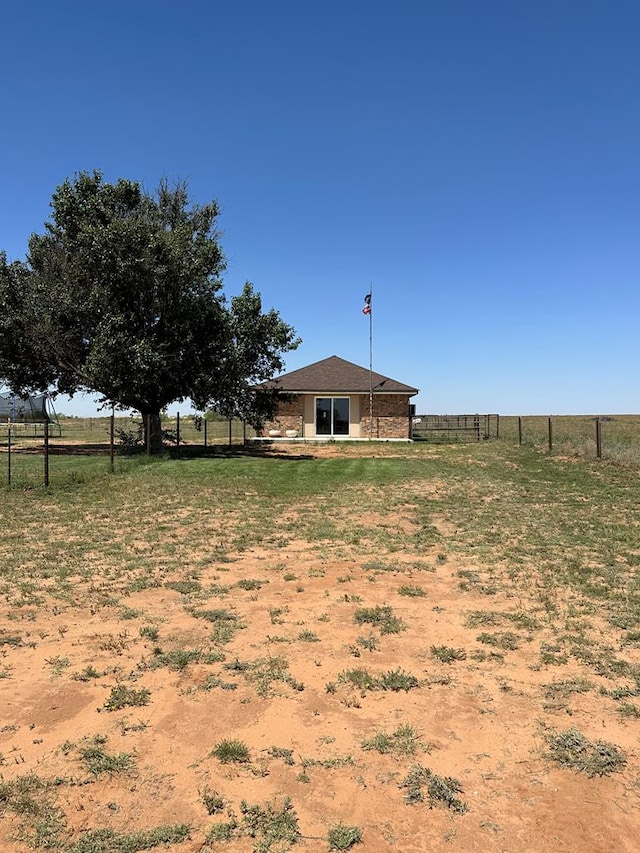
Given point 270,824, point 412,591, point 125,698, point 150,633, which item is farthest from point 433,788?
point 412,591

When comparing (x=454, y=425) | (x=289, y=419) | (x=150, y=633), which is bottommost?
(x=150, y=633)

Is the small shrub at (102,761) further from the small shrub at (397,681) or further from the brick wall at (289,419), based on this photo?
the brick wall at (289,419)

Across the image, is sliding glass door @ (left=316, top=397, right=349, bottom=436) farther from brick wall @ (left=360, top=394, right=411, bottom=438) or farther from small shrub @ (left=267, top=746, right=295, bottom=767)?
small shrub @ (left=267, top=746, right=295, bottom=767)

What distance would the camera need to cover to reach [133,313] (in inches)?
721

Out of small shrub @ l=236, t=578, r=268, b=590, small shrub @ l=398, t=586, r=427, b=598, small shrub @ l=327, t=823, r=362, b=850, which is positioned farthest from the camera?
small shrub @ l=236, t=578, r=268, b=590

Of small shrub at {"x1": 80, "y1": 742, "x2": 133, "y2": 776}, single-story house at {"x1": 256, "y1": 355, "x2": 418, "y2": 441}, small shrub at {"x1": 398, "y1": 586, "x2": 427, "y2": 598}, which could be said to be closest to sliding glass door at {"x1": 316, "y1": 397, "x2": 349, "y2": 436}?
single-story house at {"x1": 256, "y1": 355, "x2": 418, "y2": 441}

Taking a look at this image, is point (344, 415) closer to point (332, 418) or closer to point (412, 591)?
point (332, 418)

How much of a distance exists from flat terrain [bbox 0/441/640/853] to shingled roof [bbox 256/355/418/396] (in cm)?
1903

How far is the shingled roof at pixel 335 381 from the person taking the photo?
88.3 ft

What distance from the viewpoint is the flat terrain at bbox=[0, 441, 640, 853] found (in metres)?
Answer: 2.44

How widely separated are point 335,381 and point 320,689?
24.7 metres

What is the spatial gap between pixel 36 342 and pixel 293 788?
20805 millimetres

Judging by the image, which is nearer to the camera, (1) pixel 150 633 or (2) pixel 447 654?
(2) pixel 447 654

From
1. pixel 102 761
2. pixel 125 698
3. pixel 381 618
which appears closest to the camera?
pixel 102 761
